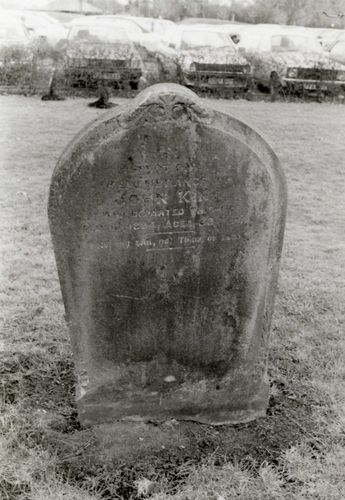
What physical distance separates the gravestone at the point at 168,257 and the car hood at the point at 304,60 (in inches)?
467

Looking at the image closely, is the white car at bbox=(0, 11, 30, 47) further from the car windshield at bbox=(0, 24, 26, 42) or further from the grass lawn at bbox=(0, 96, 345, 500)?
the grass lawn at bbox=(0, 96, 345, 500)

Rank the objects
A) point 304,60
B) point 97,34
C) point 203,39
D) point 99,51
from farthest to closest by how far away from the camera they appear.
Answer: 1. point 203,39
2. point 97,34
3. point 304,60
4. point 99,51

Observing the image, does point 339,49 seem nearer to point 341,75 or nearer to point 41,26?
point 341,75

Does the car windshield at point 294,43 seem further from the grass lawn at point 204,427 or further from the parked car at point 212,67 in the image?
the grass lawn at point 204,427

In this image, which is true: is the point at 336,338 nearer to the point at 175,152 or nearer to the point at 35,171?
the point at 175,152

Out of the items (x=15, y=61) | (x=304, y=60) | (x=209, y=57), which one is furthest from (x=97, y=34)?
(x=304, y=60)

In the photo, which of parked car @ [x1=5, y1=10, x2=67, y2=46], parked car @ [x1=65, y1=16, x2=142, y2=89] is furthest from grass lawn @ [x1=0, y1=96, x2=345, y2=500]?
parked car @ [x1=5, y1=10, x2=67, y2=46]

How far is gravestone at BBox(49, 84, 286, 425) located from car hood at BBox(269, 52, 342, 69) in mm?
11859

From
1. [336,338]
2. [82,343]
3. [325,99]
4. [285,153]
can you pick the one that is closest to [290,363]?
[336,338]

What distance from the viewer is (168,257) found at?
3.03 metres

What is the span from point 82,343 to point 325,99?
12576 mm

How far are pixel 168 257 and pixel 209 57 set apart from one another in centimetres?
1146

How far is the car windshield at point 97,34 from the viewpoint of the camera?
45.1 ft

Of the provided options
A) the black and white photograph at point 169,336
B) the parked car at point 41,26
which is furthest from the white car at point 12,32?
the black and white photograph at point 169,336
